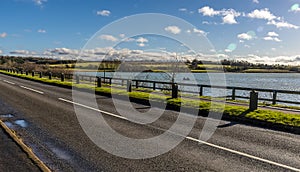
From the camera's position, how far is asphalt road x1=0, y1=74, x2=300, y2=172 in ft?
16.6

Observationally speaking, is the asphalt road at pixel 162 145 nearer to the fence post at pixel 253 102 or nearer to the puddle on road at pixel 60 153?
the puddle on road at pixel 60 153

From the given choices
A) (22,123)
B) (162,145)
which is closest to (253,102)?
(162,145)

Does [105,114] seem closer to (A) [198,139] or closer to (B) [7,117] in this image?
(B) [7,117]

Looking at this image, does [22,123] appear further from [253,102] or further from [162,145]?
[253,102]

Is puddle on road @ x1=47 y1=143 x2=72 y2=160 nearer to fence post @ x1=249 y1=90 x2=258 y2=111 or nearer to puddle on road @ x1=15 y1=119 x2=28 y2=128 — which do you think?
puddle on road @ x1=15 y1=119 x2=28 y2=128

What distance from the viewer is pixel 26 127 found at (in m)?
7.98

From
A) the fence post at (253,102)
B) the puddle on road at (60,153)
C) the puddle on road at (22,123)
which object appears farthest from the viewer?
the fence post at (253,102)

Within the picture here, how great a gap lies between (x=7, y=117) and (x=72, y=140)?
420 centimetres

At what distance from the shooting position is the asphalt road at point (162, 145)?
5070 millimetres

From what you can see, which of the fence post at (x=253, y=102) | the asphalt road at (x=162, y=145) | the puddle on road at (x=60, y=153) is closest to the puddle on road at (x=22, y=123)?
the asphalt road at (x=162, y=145)

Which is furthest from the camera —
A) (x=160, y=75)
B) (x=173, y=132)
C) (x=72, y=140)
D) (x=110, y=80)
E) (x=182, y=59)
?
(x=110, y=80)

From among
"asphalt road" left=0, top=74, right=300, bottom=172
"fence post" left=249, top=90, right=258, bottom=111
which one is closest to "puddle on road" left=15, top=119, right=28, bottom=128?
"asphalt road" left=0, top=74, right=300, bottom=172

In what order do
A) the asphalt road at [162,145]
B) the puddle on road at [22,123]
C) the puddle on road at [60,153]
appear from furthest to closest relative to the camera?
the puddle on road at [22,123]
the puddle on road at [60,153]
the asphalt road at [162,145]

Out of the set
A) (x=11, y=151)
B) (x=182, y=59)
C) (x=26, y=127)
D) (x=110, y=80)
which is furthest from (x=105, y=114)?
(x=110, y=80)
